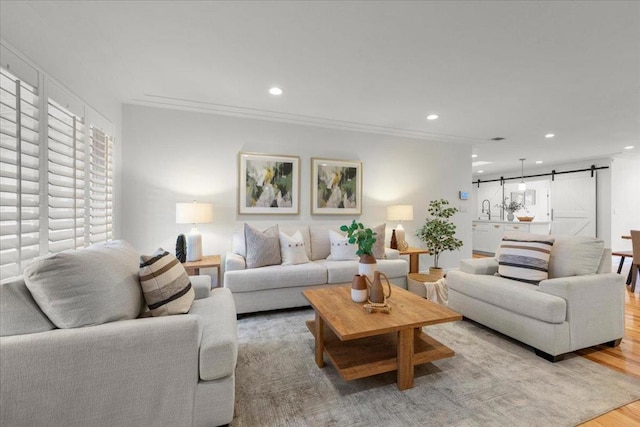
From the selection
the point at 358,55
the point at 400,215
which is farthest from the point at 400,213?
the point at 358,55

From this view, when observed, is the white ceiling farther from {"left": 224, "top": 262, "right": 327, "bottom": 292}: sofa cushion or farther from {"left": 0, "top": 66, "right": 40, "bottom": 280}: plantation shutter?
Answer: {"left": 224, "top": 262, "right": 327, "bottom": 292}: sofa cushion

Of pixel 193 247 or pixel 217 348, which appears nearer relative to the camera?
pixel 217 348

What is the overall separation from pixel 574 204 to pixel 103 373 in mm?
9126

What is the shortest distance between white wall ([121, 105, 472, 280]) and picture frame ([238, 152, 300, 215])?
0.29 ft

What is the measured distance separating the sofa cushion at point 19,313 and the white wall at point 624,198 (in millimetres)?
9203

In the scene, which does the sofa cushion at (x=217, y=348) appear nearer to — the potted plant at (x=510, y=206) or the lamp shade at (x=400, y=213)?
the lamp shade at (x=400, y=213)

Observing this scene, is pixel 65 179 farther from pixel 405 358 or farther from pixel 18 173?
pixel 405 358

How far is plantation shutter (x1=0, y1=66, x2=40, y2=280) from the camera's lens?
1476 millimetres

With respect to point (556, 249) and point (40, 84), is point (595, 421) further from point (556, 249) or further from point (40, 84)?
point (40, 84)

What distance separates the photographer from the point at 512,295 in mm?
2186

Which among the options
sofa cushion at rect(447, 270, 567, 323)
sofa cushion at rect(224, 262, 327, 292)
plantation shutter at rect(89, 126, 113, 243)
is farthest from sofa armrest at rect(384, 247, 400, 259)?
plantation shutter at rect(89, 126, 113, 243)

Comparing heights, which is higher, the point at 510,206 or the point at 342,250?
the point at 510,206

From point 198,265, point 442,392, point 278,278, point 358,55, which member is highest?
point 358,55

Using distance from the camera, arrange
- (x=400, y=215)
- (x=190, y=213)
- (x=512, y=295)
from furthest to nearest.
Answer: (x=400, y=215)
(x=190, y=213)
(x=512, y=295)
